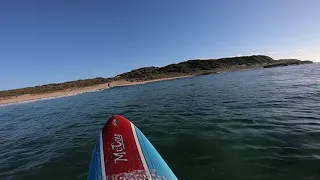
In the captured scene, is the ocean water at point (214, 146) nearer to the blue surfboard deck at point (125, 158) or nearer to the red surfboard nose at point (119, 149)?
the blue surfboard deck at point (125, 158)

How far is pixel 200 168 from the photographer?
5.27m

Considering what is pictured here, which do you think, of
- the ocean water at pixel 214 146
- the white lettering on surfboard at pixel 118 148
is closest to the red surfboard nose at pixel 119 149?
the white lettering on surfboard at pixel 118 148

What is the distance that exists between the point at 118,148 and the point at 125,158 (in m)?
0.47

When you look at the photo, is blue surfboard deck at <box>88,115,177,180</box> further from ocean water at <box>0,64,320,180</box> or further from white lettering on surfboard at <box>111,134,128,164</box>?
ocean water at <box>0,64,320,180</box>

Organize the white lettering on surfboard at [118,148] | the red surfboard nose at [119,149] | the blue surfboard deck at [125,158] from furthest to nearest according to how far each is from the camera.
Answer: the white lettering on surfboard at [118,148] < the red surfboard nose at [119,149] < the blue surfboard deck at [125,158]

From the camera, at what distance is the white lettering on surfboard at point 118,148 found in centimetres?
425

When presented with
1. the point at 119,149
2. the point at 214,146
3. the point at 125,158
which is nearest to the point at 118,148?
the point at 119,149

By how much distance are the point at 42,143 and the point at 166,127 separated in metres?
5.86

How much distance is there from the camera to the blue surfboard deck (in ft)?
12.5

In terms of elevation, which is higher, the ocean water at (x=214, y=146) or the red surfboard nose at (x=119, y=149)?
the red surfboard nose at (x=119, y=149)

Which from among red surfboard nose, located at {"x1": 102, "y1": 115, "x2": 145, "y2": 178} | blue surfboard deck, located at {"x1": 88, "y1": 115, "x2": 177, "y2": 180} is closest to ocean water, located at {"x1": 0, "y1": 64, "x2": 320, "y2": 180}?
blue surfboard deck, located at {"x1": 88, "y1": 115, "x2": 177, "y2": 180}

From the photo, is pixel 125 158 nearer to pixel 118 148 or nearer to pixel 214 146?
pixel 118 148

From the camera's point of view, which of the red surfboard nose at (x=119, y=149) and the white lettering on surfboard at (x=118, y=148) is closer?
the red surfboard nose at (x=119, y=149)

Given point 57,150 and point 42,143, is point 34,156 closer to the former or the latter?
point 57,150
